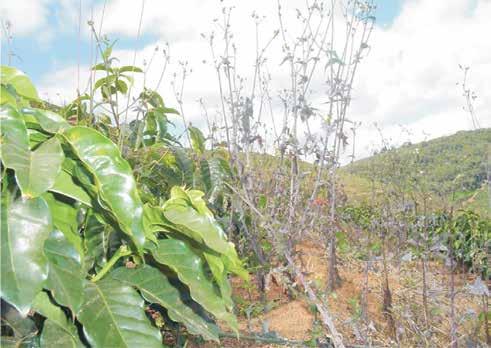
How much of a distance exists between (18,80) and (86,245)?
1.62ft

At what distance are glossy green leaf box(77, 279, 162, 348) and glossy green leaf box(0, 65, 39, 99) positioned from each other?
56 centimetres

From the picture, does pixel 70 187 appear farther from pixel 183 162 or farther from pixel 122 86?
pixel 122 86

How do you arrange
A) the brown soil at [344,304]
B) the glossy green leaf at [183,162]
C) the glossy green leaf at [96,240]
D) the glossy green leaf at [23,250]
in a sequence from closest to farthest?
1. the glossy green leaf at [23,250]
2. the glossy green leaf at [96,240]
3. the glossy green leaf at [183,162]
4. the brown soil at [344,304]

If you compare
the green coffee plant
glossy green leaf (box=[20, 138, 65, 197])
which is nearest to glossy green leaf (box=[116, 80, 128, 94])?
the green coffee plant

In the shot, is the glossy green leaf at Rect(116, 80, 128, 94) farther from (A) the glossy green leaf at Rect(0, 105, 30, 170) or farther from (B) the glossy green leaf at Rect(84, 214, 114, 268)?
(A) the glossy green leaf at Rect(0, 105, 30, 170)

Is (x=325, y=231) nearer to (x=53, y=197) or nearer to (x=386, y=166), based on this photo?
(x=386, y=166)

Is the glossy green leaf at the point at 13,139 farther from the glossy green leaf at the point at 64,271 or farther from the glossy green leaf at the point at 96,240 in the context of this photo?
the glossy green leaf at the point at 96,240

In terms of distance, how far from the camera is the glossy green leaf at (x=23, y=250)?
4.09ft

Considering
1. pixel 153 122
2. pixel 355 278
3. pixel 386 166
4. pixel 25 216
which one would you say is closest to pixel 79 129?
pixel 25 216

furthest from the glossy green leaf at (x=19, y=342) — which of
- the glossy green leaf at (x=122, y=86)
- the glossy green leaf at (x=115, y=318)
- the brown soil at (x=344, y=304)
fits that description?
the glossy green leaf at (x=122, y=86)

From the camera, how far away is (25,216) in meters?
1.33

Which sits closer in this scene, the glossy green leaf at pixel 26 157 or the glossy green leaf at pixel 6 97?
the glossy green leaf at pixel 26 157

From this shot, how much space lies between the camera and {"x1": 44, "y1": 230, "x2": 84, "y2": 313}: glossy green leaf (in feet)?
4.74

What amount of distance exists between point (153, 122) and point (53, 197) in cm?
134
